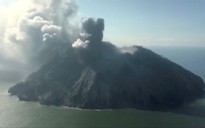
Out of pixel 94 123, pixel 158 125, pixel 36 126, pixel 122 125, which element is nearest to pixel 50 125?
pixel 36 126

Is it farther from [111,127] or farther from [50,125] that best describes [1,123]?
[111,127]

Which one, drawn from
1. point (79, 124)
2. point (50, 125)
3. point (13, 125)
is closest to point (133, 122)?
point (79, 124)

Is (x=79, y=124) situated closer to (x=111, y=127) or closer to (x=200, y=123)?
(x=111, y=127)

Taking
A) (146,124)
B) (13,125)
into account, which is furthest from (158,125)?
(13,125)

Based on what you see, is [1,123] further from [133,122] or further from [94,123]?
[133,122]

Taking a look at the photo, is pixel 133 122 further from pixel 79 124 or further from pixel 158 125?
pixel 79 124

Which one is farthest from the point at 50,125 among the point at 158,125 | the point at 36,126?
the point at 158,125
